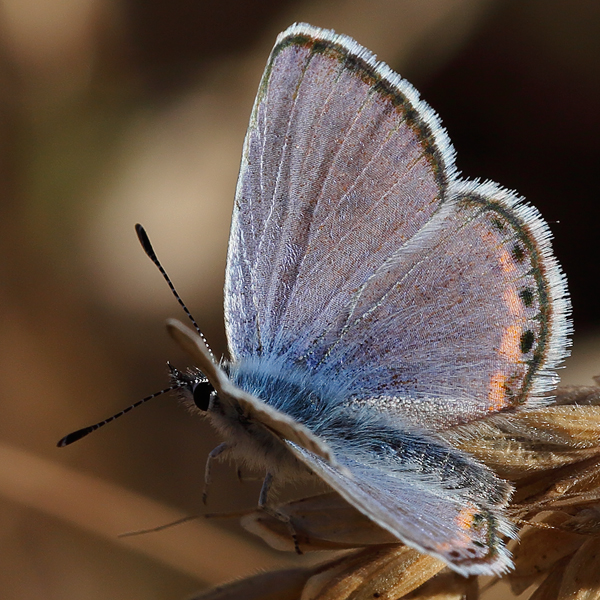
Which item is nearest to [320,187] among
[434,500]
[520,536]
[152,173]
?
[434,500]

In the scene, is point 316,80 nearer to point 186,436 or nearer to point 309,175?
point 309,175

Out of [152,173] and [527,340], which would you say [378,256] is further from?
[152,173]

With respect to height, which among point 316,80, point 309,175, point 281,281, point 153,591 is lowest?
point 153,591

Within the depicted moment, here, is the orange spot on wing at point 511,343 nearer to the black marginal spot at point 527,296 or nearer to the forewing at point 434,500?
the black marginal spot at point 527,296

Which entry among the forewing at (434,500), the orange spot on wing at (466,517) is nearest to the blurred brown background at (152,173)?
the forewing at (434,500)

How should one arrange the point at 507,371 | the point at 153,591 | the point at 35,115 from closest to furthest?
the point at 507,371 → the point at 153,591 → the point at 35,115

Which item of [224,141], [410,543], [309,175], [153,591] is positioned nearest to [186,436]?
[153,591]
